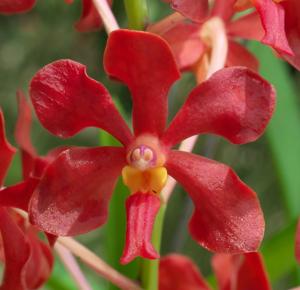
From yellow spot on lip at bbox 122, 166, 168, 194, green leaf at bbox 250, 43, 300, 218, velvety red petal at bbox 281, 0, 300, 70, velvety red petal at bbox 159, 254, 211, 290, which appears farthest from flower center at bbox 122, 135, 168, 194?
green leaf at bbox 250, 43, 300, 218

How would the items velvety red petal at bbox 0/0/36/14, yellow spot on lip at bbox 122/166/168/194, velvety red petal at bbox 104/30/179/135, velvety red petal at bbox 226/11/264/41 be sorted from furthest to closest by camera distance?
velvety red petal at bbox 226/11/264/41 → velvety red petal at bbox 0/0/36/14 → yellow spot on lip at bbox 122/166/168/194 → velvety red petal at bbox 104/30/179/135

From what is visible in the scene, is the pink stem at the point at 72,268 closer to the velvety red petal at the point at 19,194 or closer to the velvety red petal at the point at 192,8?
the velvety red petal at the point at 19,194

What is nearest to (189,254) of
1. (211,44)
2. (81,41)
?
(81,41)

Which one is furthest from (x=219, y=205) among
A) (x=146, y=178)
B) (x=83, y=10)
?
(x=83, y=10)

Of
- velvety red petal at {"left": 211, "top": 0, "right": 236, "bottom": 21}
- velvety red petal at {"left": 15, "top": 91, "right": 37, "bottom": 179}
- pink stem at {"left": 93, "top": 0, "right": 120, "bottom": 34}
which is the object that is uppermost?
pink stem at {"left": 93, "top": 0, "right": 120, "bottom": 34}

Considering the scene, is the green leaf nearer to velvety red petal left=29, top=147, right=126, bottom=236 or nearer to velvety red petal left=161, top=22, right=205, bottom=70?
velvety red petal left=161, top=22, right=205, bottom=70

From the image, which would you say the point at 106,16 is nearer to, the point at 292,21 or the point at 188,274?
the point at 292,21

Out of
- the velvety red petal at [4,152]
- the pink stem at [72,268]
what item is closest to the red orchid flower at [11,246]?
the velvety red petal at [4,152]

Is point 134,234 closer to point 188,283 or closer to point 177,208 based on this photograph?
point 188,283
